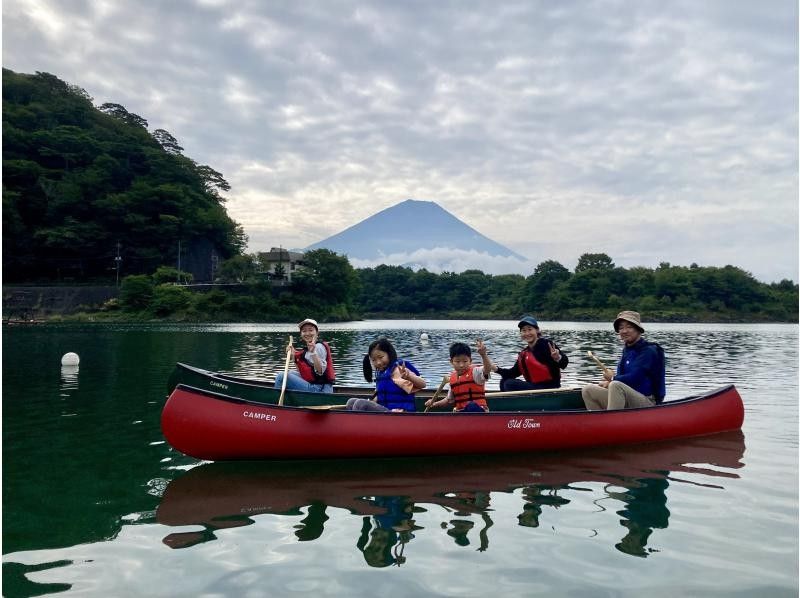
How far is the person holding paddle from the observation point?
8.17 meters

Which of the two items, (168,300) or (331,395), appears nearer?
(331,395)

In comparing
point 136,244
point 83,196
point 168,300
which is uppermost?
point 83,196

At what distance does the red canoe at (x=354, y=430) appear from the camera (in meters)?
7.42

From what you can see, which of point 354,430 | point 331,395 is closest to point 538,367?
point 331,395

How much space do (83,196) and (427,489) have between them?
83.6 meters

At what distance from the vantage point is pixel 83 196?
7719cm

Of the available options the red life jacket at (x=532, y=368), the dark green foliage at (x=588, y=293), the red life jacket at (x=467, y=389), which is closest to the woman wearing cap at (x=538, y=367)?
the red life jacket at (x=532, y=368)

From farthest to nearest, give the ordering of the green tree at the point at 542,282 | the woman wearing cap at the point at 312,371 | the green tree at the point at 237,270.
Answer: the green tree at the point at 542,282
the green tree at the point at 237,270
the woman wearing cap at the point at 312,371

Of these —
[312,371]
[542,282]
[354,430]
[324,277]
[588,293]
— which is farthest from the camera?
[542,282]

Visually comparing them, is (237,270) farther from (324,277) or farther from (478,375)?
(478,375)

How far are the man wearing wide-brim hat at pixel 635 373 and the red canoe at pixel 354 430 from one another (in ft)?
1.16

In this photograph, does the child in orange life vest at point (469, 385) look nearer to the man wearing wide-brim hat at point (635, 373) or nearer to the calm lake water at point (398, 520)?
the calm lake water at point (398, 520)

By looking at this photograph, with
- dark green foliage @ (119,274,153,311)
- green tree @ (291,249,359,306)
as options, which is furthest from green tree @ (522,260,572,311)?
dark green foliage @ (119,274,153,311)

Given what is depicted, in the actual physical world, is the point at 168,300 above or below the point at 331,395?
above
